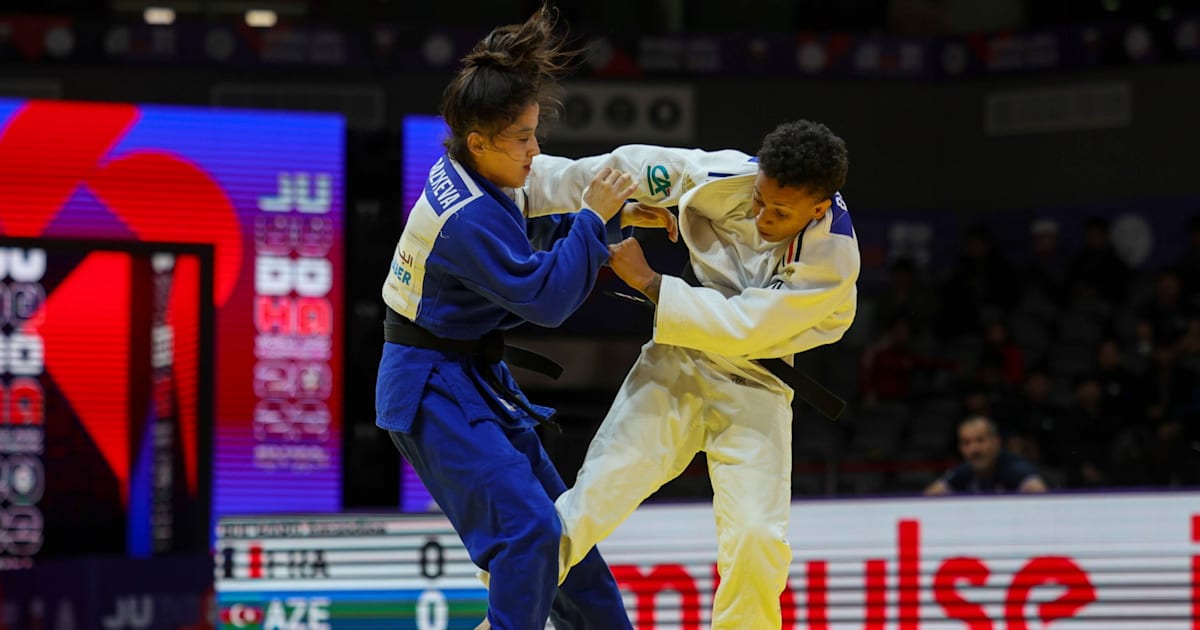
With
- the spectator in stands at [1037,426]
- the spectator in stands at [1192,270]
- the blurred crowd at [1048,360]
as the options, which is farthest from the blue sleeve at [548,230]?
the spectator in stands at [1192,270]

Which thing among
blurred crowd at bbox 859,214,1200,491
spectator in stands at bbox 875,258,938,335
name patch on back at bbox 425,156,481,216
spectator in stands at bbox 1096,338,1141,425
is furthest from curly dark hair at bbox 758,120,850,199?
spectator in stands at bbox 875,258,938,335

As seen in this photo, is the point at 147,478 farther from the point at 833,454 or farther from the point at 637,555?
the point at 833,454

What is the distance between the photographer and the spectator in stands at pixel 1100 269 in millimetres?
12906

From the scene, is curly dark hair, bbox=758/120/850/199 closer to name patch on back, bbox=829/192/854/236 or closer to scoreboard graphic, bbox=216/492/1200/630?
name patch on back, bbox=829/192/854/236

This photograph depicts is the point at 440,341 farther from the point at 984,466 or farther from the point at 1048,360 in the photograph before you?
the point at 1048,360

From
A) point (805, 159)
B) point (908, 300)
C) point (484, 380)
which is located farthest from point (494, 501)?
point (908, 300)

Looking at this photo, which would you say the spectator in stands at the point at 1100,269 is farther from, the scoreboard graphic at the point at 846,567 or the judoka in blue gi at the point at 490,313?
the judoka in blue gi at the point at 490,313

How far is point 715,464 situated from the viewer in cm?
419

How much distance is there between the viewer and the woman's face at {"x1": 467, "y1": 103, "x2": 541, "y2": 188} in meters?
3.91

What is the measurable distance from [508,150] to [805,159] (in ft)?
2.48

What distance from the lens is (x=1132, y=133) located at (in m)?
14.3

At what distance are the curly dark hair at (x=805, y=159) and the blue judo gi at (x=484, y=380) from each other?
0.48 metres

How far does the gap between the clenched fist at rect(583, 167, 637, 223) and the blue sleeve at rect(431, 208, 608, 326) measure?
0.32ft

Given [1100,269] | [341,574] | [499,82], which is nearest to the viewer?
[499,82]
